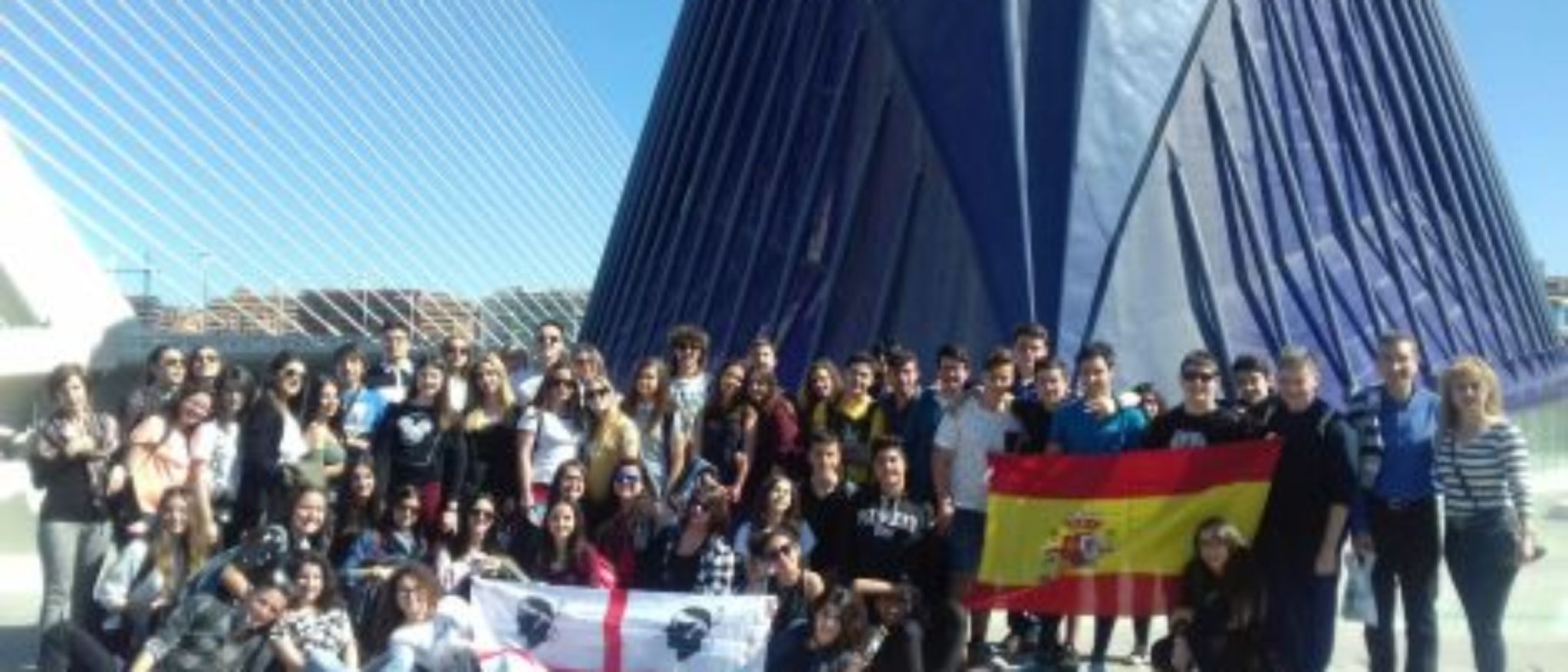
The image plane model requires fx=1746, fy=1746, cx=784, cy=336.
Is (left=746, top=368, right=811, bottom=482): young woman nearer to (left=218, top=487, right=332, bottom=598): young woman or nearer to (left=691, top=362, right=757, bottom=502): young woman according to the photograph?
(left=691, top=362, right=757, bottom=502): young woman

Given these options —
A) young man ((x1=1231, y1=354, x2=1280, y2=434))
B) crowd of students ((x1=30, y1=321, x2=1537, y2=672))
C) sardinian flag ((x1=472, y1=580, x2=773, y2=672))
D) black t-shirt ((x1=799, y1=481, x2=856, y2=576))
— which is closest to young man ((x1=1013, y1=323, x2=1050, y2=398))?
crowd of students ((x1=30, y1=321, x2=1537, y2=672))

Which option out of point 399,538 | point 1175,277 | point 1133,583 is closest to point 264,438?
point 399,538

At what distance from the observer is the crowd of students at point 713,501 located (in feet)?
23.9

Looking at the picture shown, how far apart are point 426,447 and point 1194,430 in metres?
3.71

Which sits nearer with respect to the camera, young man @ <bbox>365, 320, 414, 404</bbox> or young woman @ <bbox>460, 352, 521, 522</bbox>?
young woman @ <bbox>460, 352, 521, 522</bbox>

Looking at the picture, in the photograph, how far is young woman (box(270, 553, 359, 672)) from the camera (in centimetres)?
718

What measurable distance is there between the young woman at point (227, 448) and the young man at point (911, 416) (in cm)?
330

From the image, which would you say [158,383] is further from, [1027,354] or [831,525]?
[1027,354]

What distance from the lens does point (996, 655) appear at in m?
8.59

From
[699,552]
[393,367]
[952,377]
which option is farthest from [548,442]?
[952,377]

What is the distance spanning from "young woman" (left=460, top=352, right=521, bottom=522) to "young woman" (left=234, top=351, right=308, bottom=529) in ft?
2.99

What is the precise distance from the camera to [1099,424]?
830 cm

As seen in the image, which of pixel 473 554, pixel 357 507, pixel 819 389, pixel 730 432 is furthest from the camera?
pixel 819 389

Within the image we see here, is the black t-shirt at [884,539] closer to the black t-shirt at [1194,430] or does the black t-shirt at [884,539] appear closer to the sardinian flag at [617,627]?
the sardinian flag at [617,627]
